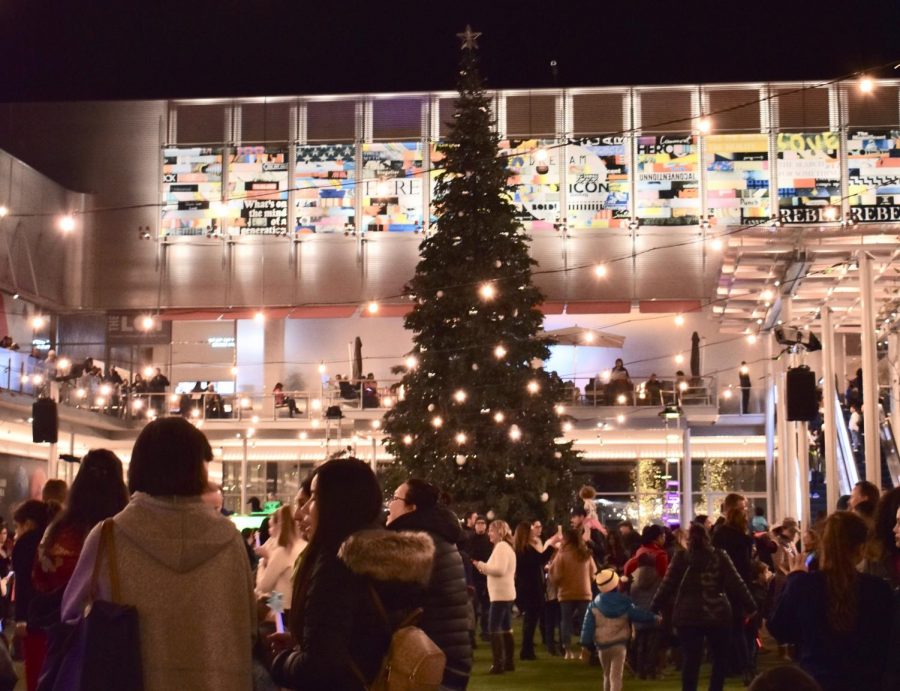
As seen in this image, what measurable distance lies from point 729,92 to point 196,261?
17.4 metres

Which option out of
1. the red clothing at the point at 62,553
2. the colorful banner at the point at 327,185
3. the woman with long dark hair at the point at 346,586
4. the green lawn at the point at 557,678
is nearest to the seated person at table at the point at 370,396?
the colorful banner at the point at 327,185

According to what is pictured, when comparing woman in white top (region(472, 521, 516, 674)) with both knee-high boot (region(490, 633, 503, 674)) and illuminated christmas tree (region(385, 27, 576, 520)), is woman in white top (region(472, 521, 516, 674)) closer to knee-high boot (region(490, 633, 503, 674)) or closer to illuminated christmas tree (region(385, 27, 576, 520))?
knee-high boot (region(490, 633, 503, 674))

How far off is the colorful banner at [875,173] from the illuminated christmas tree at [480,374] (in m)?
18.2

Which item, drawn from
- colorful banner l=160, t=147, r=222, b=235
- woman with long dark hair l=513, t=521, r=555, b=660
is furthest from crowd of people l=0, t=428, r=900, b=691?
colorful banner l=160, t=147, r=222, b=235

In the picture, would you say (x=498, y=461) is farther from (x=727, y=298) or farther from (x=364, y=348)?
(x=364, y=348)

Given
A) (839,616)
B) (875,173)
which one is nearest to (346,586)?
(839,616)

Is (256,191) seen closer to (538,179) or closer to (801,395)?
(538,179)

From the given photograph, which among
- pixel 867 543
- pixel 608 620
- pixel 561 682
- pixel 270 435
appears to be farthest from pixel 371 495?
pixel 270 435

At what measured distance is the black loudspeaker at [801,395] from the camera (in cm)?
1841

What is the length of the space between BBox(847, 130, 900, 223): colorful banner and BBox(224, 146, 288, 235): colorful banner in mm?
17316

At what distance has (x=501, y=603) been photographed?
15148mm

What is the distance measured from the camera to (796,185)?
137ft

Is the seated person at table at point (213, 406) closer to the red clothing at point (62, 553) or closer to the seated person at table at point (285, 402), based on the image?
the seated person at table at point (285, 402)

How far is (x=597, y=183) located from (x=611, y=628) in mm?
31569
